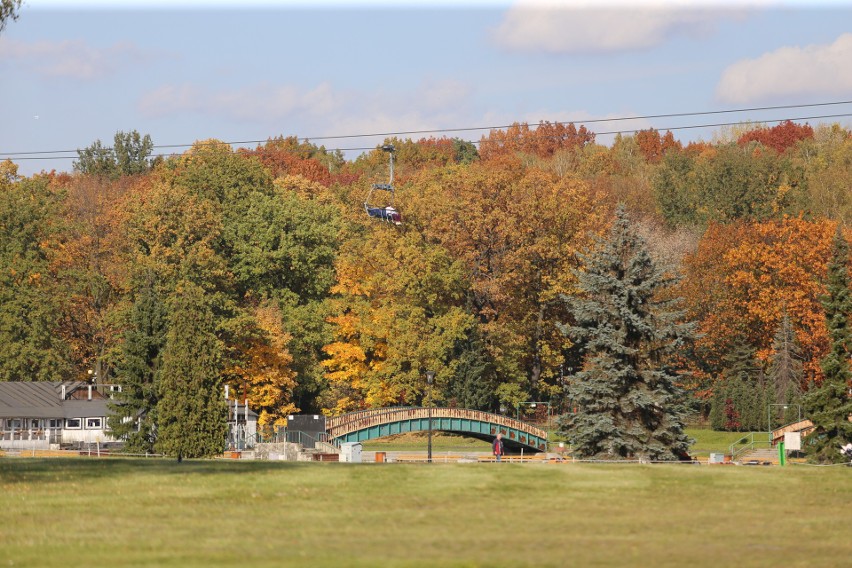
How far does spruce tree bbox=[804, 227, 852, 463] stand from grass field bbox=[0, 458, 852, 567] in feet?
72.0

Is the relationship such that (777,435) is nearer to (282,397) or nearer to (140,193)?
(282,397)

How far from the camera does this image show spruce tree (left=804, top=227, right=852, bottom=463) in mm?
59450

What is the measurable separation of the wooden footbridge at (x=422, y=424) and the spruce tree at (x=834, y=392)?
24.3 metres

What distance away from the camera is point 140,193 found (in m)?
106

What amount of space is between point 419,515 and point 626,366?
1310 inches

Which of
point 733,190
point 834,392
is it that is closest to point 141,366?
point 834,392

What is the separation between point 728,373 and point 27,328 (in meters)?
48.1

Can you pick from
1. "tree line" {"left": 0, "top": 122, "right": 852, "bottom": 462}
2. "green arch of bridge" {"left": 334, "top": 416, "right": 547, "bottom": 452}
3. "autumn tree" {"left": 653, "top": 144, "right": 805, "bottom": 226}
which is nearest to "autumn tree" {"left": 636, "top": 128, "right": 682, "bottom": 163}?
"autumn tree" {"left": 653, "top": 144, "right": 805, "bottom": 226}

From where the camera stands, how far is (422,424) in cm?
8044

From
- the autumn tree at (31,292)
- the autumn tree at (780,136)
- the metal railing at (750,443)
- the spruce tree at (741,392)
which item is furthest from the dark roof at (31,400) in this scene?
the autumn tree at (780,136)

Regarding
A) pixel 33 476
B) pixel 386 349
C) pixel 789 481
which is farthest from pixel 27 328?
pixel 789 481

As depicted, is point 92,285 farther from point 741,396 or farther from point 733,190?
point 733,190

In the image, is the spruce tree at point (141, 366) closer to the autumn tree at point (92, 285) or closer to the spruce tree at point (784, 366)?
the autumn tree at point (92, 285)

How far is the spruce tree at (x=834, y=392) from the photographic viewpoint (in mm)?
59450
